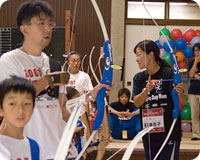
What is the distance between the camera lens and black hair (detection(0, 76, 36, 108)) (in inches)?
29.5

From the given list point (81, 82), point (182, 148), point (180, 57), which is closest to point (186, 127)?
point (182, 148)

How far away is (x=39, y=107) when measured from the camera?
817mm

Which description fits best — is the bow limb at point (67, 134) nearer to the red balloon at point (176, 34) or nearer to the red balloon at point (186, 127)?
the red balloon at point (176, 34)

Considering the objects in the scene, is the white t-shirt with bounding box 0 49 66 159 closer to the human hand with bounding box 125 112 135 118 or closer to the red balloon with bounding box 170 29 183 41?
the human hand with bounding box 125 112 135 118

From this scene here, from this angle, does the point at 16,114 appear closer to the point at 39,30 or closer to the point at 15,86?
the point at 15,86

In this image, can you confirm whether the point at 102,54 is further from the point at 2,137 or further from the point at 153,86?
the point at 2,137

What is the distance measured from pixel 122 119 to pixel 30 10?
1.37 feet

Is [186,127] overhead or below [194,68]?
below

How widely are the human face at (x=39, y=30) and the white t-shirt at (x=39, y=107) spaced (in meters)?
0.03

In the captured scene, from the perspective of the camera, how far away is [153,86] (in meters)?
1.13

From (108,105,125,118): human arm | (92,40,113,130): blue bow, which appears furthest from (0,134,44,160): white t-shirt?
(108,105,125,118): human arm

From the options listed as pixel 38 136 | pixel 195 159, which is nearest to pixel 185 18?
pixel 195 159

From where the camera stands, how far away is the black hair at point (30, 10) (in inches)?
31.3

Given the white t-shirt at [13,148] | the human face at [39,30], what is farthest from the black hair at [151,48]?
the white t-shirt at [13,148]
